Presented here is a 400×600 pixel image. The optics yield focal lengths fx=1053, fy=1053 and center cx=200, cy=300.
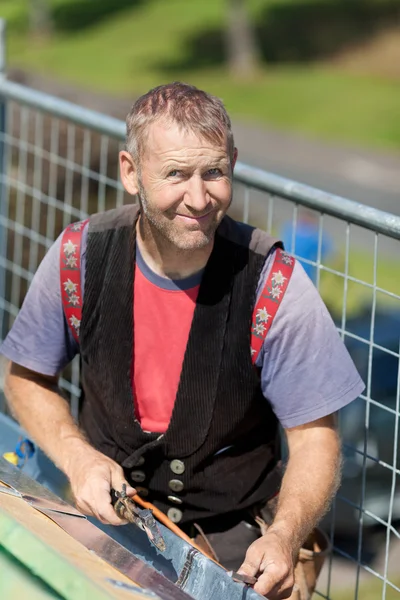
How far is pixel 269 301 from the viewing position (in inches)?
105

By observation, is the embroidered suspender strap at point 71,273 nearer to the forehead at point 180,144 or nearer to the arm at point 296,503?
the forehead at point 180,144

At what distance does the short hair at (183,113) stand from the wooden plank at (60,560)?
40.9 inches

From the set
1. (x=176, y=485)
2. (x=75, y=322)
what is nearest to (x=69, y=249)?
(x=75, y=322)

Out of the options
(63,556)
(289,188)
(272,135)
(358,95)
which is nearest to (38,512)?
(63,556)

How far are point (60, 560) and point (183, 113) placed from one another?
120 cm

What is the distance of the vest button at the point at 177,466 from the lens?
2795 millimetres

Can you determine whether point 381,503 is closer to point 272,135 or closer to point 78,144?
point 78,144

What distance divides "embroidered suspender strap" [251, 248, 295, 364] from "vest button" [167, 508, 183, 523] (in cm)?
52

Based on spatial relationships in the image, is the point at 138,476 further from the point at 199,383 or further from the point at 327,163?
the point at 327,163

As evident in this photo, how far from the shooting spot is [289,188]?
10.6ft

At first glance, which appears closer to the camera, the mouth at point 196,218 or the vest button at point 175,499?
the mouth at point 196,218

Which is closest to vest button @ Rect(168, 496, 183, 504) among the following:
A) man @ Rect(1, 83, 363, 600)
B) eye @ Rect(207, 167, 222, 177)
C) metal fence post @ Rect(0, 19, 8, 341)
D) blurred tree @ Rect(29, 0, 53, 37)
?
man @ Rect(1, 83, 363, 600)

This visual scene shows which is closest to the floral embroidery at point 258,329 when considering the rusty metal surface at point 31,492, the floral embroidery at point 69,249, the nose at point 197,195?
the nose at point 197,195

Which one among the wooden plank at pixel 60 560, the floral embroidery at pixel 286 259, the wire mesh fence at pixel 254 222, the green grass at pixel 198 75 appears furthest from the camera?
the green grass at pixel 198 75
